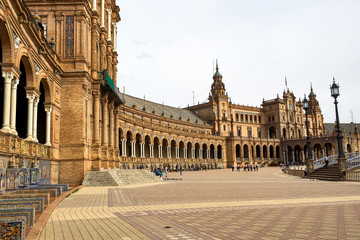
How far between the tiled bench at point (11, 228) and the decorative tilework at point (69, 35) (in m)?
21.5

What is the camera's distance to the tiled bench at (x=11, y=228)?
17.8 ft

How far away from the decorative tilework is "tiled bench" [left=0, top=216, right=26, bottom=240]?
21.5 m

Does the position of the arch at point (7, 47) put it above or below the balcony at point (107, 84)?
below

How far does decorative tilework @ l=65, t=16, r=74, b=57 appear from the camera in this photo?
82.6ft

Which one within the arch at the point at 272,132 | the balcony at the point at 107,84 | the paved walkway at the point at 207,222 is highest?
the arch at the point at 272,132

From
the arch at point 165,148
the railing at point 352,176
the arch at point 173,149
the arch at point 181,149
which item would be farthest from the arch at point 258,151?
the railing at point 352,176

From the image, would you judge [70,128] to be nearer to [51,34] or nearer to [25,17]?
[51,34]

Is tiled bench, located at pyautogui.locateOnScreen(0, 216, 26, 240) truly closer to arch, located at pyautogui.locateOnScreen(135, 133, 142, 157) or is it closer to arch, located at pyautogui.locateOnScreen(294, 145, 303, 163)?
arch, located at pyautogui.locateOnScreen(135, 133, 142, 157)

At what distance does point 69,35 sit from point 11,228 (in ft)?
72.7

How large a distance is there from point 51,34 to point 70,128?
24.2 feet

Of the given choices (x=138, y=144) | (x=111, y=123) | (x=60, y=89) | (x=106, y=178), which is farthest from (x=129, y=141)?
(x=60, y=89)

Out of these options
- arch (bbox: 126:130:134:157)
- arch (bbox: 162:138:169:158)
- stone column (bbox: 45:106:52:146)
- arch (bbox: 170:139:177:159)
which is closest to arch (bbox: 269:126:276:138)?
arch (bbox: 170:139:177:159)

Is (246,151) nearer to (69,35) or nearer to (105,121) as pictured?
(105,121)

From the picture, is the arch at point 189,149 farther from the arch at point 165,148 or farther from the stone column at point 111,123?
the stone column at point 111,123
